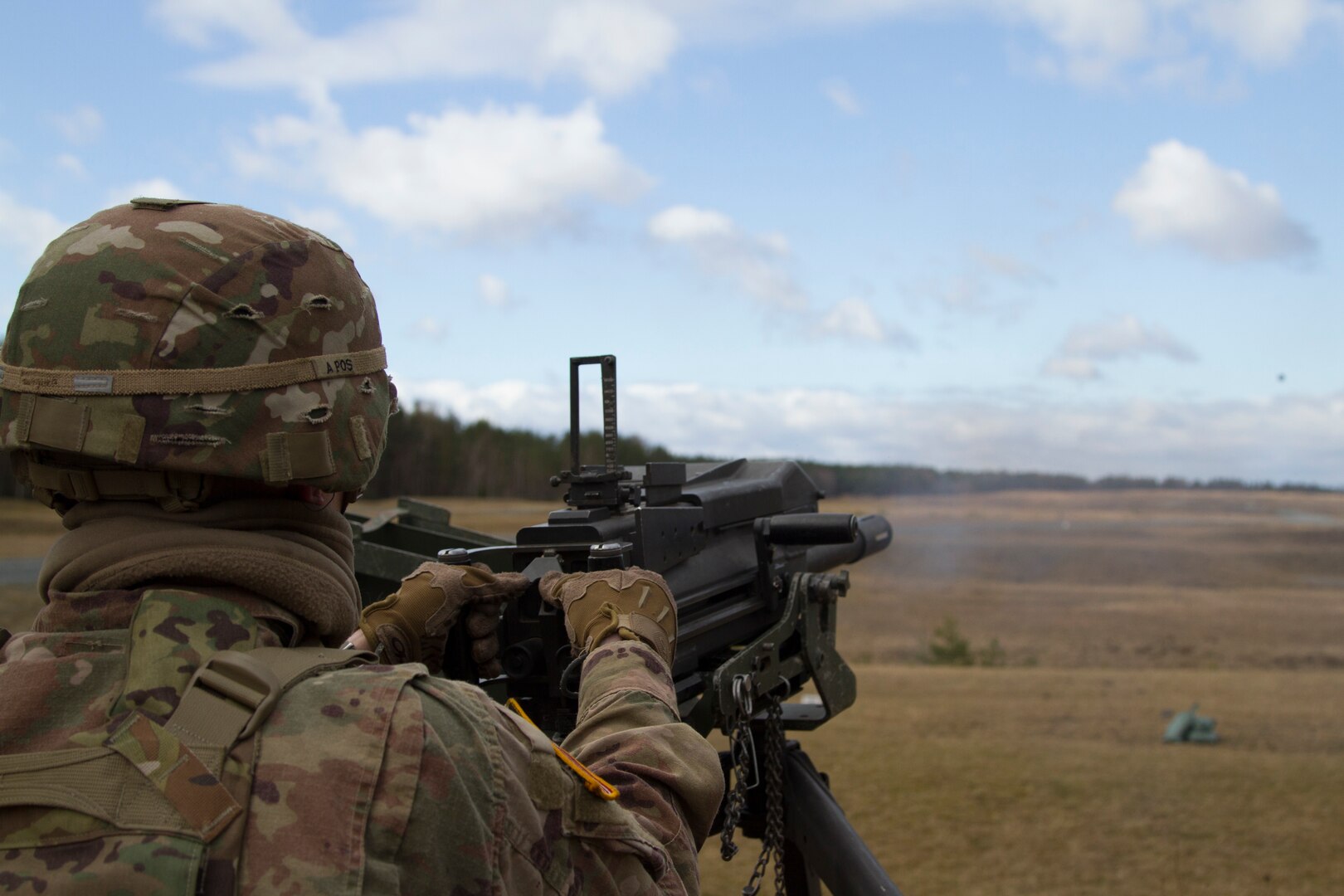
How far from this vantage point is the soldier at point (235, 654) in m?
1.63

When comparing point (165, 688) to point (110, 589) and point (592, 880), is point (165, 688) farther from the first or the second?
point (592, 880)

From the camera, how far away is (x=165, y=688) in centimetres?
172

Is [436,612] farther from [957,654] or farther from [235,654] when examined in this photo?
[957,654]

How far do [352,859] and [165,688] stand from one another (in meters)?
0.38

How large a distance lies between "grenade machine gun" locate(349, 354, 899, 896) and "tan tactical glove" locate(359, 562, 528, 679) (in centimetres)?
7

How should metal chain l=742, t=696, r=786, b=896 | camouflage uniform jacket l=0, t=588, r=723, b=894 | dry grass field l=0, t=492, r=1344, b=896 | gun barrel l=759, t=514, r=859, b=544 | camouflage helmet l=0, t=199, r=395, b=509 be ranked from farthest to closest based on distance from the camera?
dry grass field l=0, t=492, r=1344, b=896
metal chain l=742, t=696, r=786, b=896
gun barrel l=759, t=514, r=859, b=544
camouflage helmet l=0, t=199, r=395, b=509
camouflage uniform jacket l=0, t=588, r=723, b=894

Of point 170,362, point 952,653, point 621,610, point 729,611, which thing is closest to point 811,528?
point 729,611

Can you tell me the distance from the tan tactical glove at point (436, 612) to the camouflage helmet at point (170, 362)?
3.65 ft

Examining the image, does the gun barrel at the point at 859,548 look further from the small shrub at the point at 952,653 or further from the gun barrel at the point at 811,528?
the small shrub at the point at 952,653

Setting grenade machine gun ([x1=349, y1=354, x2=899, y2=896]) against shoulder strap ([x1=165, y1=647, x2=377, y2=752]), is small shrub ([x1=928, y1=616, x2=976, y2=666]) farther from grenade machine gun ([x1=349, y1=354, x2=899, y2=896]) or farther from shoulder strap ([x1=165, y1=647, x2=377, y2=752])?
shoulder strap ([x1=165, y1=647, x2=377, y2=752])

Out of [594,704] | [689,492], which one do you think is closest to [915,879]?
[689,492]

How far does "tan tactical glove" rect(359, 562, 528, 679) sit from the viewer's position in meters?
3.11

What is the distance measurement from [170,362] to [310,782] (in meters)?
0.73

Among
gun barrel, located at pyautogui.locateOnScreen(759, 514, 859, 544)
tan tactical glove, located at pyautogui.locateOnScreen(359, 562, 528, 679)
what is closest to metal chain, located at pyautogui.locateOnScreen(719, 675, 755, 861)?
gun barrel, located at pyautogui.locateOnScreen(759, 514, 859, 544)
